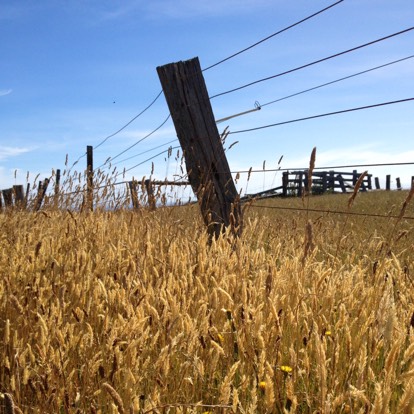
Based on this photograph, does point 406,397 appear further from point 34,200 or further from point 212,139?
point 34,200

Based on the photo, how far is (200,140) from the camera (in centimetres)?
430

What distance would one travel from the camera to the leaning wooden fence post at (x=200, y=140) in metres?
4.30

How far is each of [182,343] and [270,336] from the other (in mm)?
330

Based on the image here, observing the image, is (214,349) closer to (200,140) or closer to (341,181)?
(200,140)

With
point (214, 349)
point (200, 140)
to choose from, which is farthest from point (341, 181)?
point (214, 349)

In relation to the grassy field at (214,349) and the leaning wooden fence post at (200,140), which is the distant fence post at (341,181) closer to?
the leaning wooden fence post at (200,140)

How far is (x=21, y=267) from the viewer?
3207 mm

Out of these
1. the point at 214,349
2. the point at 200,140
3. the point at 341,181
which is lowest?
the point at 214,349

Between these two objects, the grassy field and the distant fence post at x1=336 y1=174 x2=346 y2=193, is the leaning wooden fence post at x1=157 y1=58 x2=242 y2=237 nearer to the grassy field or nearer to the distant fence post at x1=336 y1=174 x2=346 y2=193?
the grassy field

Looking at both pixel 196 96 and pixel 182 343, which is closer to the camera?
pixel 182 343

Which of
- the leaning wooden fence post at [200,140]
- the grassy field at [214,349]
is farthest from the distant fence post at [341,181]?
the grassy field at [214,349]

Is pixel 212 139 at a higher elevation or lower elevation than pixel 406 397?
higher

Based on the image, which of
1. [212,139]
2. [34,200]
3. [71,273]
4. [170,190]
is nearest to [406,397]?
[71,273]

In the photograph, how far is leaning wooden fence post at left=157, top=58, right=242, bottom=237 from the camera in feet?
14.1
